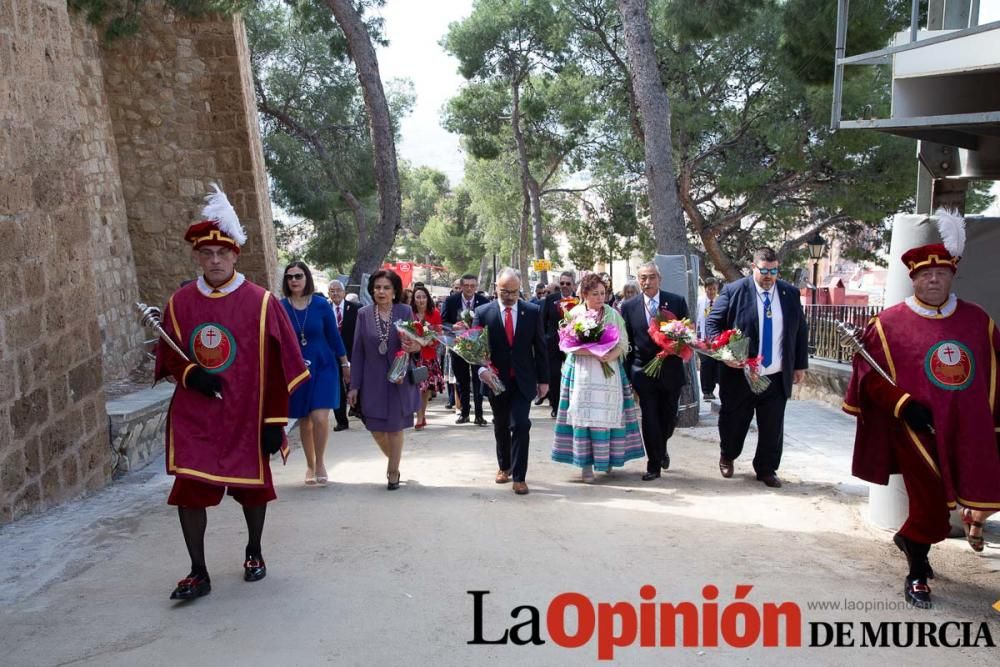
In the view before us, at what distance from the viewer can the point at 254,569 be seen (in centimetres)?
507

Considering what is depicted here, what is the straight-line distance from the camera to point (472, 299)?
1277cm

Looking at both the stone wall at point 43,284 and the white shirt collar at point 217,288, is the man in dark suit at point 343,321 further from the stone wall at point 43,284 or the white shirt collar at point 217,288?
the white shirt collar at point 217,288

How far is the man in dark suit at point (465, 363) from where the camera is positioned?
39.4 ft

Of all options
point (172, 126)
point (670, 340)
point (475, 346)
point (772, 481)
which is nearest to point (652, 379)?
point (670, 340)

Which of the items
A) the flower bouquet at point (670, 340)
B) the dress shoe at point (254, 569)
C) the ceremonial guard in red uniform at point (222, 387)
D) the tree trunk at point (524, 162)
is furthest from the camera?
the tree trunk at point (524, 162)

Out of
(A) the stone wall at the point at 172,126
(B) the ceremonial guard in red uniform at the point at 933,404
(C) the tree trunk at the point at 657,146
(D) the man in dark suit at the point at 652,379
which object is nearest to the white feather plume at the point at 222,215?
(B) the ceremonial guard in red uniform at the point at 933,404

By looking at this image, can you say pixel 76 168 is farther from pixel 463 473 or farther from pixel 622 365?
pixel 622 365

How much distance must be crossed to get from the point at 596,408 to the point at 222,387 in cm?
372

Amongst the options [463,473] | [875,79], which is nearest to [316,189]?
[875,79]

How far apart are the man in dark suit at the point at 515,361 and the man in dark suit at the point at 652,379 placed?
36.5 inches

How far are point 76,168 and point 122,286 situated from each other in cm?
673

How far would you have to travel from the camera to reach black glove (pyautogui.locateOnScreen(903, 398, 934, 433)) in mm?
4672

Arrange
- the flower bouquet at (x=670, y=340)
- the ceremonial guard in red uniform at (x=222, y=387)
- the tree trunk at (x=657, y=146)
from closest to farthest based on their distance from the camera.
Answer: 1. the ceremonial guard in red uniform at (x=222, y=387)
2. the flower bouquet at (x=670, y=340)
3. the tree trunk at (x=657, y=146)

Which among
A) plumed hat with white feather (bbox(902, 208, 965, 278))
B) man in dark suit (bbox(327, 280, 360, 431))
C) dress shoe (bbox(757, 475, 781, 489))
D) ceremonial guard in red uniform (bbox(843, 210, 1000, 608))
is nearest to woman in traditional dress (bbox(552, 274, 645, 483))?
dress shoe (bbox(757, 475, 781, 489))
